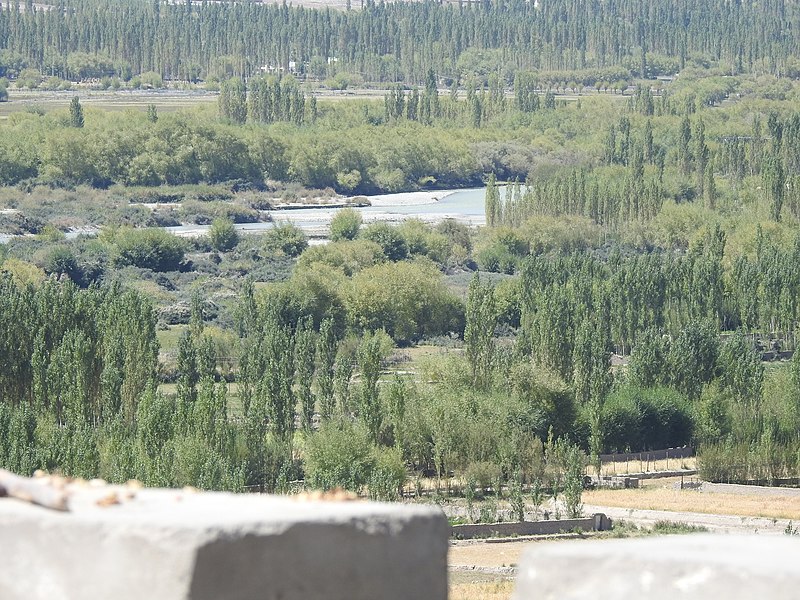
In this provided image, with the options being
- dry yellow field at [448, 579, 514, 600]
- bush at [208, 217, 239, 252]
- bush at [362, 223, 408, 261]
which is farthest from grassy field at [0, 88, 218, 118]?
dry yellow field at [448, 579, 514, 600]

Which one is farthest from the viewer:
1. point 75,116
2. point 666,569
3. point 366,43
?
point 366,43

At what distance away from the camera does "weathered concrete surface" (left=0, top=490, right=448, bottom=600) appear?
157 inches

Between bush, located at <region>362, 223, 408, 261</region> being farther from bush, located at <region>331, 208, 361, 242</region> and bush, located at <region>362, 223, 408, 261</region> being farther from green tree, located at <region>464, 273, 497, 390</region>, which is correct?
green tree, located at <region>464, 273, 497, 390</region>

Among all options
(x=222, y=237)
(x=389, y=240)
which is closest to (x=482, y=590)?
(x=389, y=240)

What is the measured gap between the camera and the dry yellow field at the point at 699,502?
35022mm

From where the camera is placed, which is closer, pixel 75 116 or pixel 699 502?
pixel 699 502

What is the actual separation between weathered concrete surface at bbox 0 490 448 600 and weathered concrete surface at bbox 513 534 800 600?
356 mm

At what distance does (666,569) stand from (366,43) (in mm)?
170399

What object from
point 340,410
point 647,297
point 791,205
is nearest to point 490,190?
point 791,205

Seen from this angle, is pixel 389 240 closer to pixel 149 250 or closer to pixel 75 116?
pixel 149 250

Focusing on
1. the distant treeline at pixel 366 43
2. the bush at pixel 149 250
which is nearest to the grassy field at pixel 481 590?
the bush at pixel 149 250

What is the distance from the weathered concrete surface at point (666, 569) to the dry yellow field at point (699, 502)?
3128 cm

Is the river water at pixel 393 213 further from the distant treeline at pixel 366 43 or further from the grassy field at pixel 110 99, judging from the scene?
the distant treeline at pixel 366 43

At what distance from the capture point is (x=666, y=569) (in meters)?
3.85
